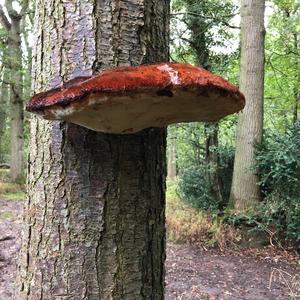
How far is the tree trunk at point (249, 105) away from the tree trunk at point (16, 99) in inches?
337

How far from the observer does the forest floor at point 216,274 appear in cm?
516

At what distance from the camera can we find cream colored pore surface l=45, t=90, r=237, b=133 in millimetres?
898

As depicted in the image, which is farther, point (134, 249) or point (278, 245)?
point (278, 245)

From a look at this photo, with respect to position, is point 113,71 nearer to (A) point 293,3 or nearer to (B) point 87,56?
(B) point 87,56

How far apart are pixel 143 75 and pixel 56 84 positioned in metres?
0.48

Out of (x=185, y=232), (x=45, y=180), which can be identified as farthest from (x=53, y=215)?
(x=185, y=232)

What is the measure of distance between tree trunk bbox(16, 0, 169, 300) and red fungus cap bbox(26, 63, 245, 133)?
20cm

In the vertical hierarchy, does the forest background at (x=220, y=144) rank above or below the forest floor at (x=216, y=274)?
above

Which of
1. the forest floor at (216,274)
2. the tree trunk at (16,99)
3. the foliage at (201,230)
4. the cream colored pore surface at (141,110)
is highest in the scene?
the tree trunk at (16,99)

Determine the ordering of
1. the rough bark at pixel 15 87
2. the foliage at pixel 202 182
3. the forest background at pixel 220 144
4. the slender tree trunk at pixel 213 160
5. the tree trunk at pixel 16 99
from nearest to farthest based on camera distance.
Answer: the forest background at pixel 220 144 → the foliage at pixel 202 182 → the slender tree trunk at pixel 213 160 → the tree trunk at pixel 16 99 → the rough bark at pixel 15 87

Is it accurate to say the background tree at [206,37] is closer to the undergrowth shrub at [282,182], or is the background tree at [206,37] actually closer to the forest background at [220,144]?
the forest background at [220,144]

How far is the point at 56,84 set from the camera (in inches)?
49.6

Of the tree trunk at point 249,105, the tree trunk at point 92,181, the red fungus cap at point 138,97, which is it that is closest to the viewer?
the red fungus cap at point 138,97

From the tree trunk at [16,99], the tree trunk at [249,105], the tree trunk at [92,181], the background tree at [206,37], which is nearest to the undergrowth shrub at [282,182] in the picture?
the tree trunk at [249,105]
